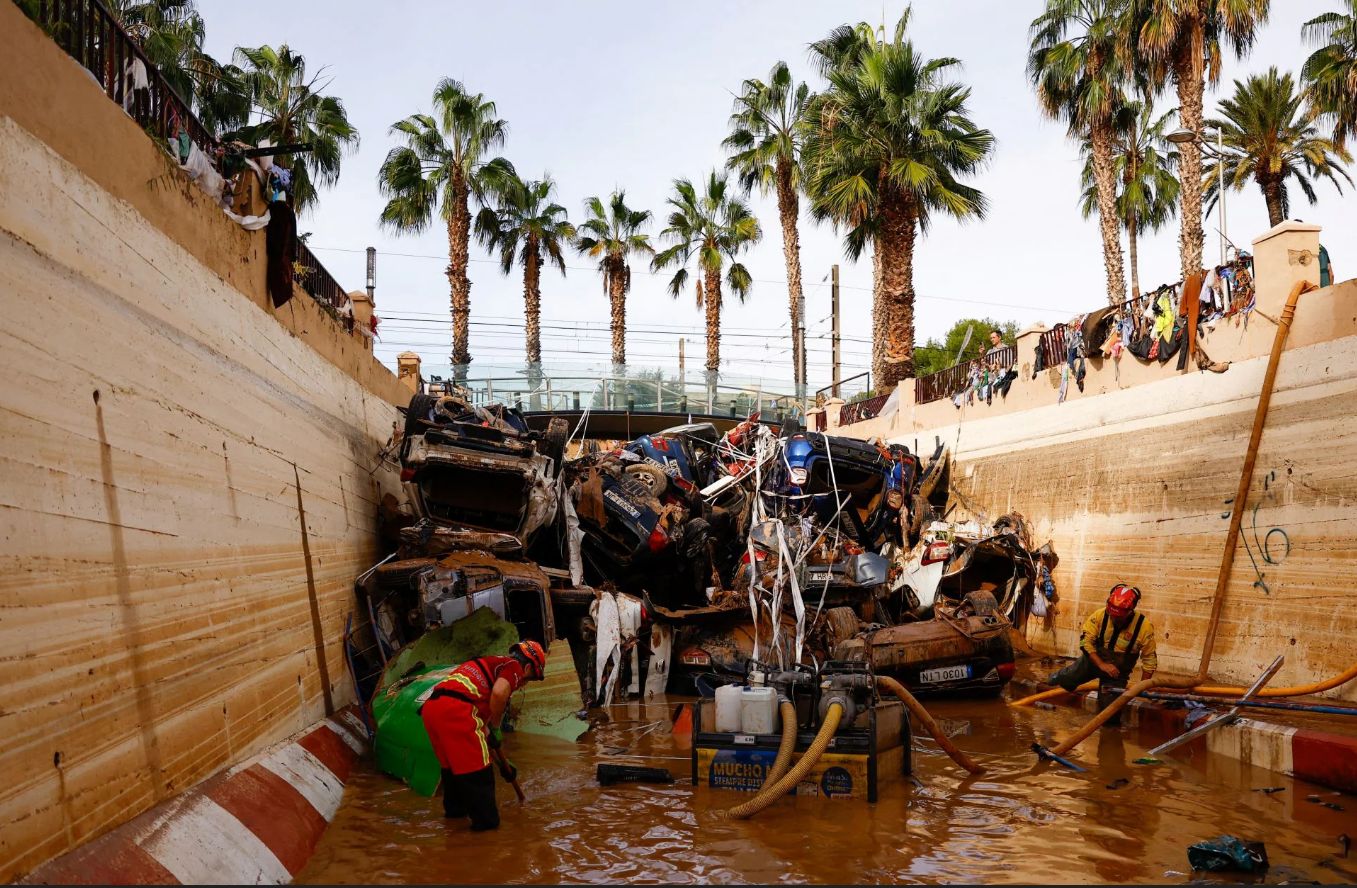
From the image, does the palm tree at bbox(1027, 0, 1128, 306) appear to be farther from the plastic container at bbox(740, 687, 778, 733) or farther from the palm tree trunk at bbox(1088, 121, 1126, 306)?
the plastic container at bbox(740, 687, 778, 733)

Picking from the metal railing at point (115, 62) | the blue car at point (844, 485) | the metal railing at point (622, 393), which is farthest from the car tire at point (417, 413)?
the metal railing at point (622, 393)

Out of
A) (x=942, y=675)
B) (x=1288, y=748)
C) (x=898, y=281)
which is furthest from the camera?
(x=898, y=281)

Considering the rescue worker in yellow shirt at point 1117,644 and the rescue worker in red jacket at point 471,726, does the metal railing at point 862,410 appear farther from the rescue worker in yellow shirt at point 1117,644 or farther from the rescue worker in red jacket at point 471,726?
the rescue worker in red jacket at point 471,726

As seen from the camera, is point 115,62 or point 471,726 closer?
point 471,726

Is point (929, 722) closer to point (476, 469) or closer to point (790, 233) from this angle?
point (476, 469)

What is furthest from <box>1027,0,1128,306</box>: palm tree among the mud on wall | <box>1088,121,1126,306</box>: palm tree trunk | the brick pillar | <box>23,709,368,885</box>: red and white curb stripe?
<box>23,709,368,885</box>: red and white curb stripe

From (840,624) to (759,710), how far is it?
200 inches

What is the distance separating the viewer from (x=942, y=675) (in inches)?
452

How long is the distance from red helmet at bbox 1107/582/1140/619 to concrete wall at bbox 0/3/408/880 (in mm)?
7769

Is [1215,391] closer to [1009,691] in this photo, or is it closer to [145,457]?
[1009,691]

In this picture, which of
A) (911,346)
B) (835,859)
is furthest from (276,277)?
(911,346)

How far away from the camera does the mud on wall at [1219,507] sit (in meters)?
10.2

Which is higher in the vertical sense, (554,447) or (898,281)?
(898,281)

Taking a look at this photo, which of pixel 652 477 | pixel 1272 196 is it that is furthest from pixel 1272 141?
pixel 652 477
